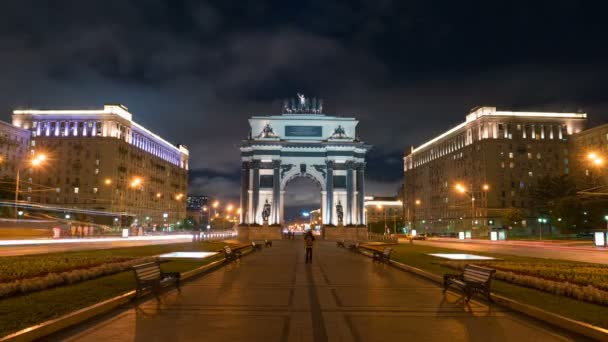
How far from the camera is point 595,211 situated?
87562 millimetres

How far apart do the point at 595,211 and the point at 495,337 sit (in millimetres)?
88395

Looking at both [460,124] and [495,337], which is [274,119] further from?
[495,337]

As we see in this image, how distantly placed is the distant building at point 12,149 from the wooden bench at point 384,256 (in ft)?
329

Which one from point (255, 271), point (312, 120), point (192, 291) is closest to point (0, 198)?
point (312, 120)

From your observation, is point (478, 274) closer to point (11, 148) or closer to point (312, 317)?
point (312, 317)

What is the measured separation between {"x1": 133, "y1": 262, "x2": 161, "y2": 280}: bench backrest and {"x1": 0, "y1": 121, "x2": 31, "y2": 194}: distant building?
107787mm

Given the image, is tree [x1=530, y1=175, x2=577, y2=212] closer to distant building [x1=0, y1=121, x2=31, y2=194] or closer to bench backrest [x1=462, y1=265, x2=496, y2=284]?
bench backrest [x1=462, y1=265, x2=496, y2=284]

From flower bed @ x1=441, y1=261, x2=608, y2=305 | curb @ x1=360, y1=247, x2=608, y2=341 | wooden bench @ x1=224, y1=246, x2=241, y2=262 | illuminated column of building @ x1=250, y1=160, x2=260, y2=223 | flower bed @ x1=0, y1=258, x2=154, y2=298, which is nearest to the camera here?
curb @ x1=360, y1=247, x2=608, y2=341

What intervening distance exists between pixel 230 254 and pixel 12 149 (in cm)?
10504

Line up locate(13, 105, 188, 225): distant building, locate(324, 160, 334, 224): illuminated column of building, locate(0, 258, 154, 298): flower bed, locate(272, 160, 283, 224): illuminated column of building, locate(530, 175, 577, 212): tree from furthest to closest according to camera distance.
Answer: locate(13, 105, 188, 225): distant building, locate(530, 175, 577, 212): tree, locate(324, 160, 334, 224): illuminated column of building, locate(272, 160, 283, 224): illuminated column of building, locate(0, 258, 154, 298): flower bed

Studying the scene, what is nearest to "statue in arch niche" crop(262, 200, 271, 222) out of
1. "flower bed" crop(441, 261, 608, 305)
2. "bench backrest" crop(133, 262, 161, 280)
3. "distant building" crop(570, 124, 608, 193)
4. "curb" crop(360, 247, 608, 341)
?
"distant building" crop(570, 124, 608, 193)

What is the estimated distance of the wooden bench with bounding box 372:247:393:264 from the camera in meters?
30.4

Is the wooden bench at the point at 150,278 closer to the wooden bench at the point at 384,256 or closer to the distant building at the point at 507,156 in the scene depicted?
the wooden bench at the point at 384,256

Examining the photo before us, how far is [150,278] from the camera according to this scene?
1587cm
